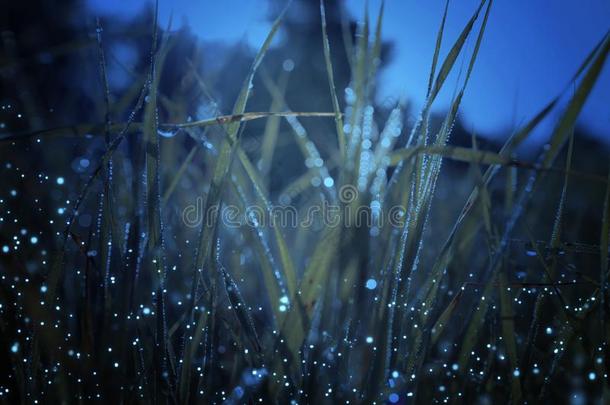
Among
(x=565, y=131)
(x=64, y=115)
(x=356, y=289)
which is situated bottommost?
(x=356, y=289)

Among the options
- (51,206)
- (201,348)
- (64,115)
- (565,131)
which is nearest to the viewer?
(565,131)

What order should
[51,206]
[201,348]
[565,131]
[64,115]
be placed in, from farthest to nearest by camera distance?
[64,115]
[51,206]
[201,348]
[565,131]

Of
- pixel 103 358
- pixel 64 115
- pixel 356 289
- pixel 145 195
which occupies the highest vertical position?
pixel 64 115

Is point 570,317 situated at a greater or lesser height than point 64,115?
lesser

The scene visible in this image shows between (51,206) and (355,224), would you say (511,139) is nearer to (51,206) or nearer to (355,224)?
(355,224)

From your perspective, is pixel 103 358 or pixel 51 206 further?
pixel 51 206

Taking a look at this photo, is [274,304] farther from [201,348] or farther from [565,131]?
[565,131]

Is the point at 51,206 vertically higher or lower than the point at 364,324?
higher

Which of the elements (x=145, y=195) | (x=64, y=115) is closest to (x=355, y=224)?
(x=145, y=195)

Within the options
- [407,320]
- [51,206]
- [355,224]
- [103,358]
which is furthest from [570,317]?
[51,206]
